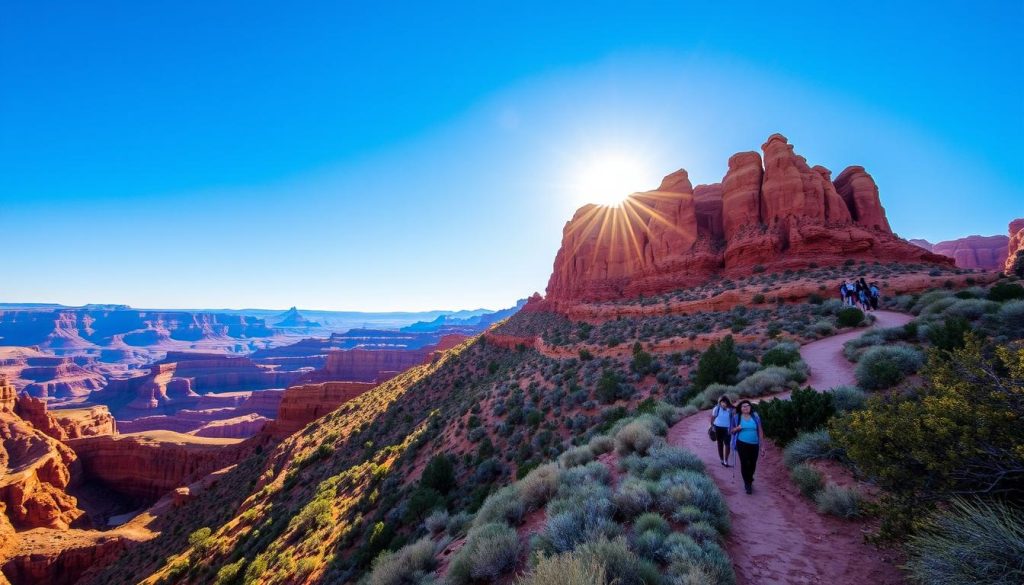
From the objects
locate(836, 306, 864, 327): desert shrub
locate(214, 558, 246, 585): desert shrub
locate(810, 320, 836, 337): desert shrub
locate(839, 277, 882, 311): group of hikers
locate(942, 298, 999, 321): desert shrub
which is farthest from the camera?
locate(839, 277, 882, 311): group of hikers

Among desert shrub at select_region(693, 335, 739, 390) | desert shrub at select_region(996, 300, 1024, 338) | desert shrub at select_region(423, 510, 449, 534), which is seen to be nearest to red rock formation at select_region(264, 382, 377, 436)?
desert shrub at select_region(423, 510, 449, 534)

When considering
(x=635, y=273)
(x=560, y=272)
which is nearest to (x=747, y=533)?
(x=635, y=273)

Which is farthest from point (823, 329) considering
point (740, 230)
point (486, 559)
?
point (740, 230)

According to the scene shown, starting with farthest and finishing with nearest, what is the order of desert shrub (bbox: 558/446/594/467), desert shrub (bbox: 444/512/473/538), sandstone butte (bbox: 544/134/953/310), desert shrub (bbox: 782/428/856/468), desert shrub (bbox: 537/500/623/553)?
sandstone butte (bbox: 544/134/953/310) → desert shrub (bbox: 444/512/473/538) → desert shrub (bbox: 558/446/594/467) → desert shrub (bbox: 782/428/856/468) → desert shrub (bbox: 537/500/623/553)

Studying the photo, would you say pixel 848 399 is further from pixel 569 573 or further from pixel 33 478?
pixel 33 478

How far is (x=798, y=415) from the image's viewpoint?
757 cm

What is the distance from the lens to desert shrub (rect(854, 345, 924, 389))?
857cm

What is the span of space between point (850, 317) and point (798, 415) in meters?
13.1

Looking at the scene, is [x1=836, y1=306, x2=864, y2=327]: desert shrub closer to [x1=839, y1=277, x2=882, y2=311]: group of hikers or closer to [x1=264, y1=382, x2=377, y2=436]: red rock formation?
[x1=839, y1=277, x2=882, y2=311]: group of hikers

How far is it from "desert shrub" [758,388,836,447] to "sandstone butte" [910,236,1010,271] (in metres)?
84.8

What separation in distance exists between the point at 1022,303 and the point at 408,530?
19967 millimetres

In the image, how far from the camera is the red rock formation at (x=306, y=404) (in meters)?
44.2

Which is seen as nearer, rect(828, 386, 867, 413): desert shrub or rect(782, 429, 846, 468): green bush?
rect(782, 429, 846, 468): green bush

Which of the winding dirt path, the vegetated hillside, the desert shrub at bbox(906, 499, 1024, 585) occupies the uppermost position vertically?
the desert shrub at bbox(906, 499, 1024, 585)
